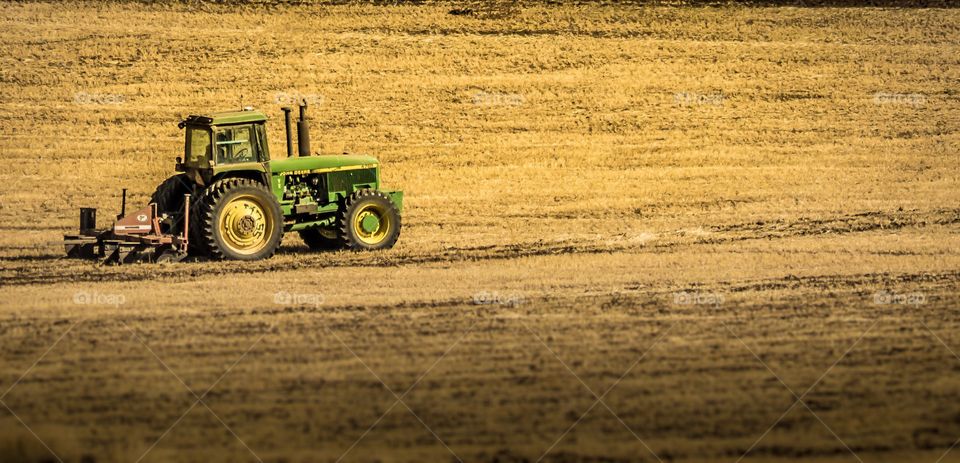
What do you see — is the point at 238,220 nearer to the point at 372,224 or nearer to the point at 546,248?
the point at 372,224

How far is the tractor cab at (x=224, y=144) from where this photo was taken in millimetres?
18719

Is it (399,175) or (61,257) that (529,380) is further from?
(399,175)

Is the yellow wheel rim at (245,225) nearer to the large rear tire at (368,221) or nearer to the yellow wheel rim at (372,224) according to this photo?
the large rear tire at (368,221)

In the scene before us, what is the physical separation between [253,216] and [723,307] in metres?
6.41

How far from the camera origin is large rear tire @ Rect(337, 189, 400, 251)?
19609mm

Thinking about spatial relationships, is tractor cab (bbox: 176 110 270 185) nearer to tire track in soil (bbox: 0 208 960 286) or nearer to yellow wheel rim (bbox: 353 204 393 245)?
tire track in soil (bbox: 0 208 960 286)

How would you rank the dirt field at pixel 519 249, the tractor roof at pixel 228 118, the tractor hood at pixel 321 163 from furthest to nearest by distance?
1. the tractor hood at pixel 321 163
2. the tractor roof at pixel 228 118
3. the dirt field at pixel 519 249

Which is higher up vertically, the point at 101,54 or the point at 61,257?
the point at 101,54

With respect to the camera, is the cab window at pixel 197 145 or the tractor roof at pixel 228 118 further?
the cab window at pixel 197 145

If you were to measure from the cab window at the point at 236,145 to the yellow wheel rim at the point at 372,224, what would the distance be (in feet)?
5.43

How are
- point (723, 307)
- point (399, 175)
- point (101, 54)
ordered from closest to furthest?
point (723, 307), point (399, 175), point (101, 54)

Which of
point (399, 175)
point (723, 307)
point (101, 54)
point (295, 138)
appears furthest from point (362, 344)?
point (101, 54)

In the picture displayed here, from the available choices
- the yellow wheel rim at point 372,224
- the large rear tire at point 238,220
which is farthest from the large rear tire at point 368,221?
the large rear tire at point 238,220

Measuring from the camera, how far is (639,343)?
535 inches
